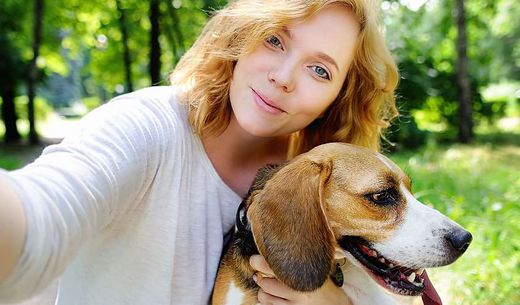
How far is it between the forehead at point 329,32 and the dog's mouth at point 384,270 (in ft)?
2.43

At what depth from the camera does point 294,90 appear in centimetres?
228

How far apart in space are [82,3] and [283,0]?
18.1 m

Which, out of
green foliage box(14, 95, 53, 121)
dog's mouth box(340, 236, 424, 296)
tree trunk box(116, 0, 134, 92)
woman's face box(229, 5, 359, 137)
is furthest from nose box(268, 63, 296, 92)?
green foliage box(14, 95, 53, 121)

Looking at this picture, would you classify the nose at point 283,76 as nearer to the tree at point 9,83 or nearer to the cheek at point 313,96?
the cheek at point 313,96

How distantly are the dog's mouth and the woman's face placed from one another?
57 cm

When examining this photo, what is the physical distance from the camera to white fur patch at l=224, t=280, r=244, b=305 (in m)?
2.19

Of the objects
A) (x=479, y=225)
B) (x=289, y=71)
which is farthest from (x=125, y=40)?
(x=289, y=71)

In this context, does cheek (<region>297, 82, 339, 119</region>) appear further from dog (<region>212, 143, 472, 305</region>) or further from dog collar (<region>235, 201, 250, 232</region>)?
dog collar (<region>235, 201, 250, 232</region>)

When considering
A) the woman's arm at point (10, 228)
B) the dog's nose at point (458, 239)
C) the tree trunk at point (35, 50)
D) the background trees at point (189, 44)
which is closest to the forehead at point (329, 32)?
the dog's nose at point (458, 239)

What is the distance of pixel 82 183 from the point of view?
137 cm

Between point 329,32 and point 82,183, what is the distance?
1.28 metres

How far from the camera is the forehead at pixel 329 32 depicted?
2.25 meters

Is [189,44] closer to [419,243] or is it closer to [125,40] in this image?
[125,40]

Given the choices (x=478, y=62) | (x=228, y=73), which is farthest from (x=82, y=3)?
(x=228, y=73)
